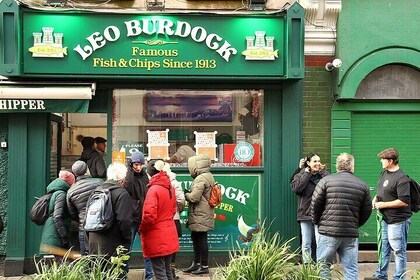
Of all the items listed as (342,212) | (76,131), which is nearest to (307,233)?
(342,212)

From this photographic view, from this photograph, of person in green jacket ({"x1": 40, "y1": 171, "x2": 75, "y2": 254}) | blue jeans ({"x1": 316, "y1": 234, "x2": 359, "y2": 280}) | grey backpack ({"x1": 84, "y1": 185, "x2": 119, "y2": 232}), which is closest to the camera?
grey backpack ({"x1": 84, "y1": 185, "x2": 119, "y2": 232})

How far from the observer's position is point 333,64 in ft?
28.0

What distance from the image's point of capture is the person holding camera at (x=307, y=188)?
769 centimetres

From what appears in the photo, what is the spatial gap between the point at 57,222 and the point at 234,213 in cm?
282

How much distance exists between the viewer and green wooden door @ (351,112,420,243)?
8852mm

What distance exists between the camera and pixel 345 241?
249 inches

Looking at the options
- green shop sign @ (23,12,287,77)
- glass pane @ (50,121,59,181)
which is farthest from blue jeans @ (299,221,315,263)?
glass pane @ (50,121,59,181)

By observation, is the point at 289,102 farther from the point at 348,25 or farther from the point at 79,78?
the point at 79,78

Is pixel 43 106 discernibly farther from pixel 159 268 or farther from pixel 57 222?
pixel 159 268

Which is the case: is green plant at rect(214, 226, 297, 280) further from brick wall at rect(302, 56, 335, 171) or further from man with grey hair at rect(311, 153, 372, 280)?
brick wall at rect(302, 56, 335, 171)

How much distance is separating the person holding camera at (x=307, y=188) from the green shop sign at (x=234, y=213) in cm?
92

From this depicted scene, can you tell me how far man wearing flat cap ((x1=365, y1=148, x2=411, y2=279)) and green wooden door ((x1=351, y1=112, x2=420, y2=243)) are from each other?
170cm

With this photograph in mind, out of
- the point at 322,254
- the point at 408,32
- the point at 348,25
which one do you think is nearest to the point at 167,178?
the point at 322,254

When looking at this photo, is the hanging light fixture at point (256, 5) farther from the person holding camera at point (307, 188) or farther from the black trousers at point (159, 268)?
the black trousers at point (159, 268)
